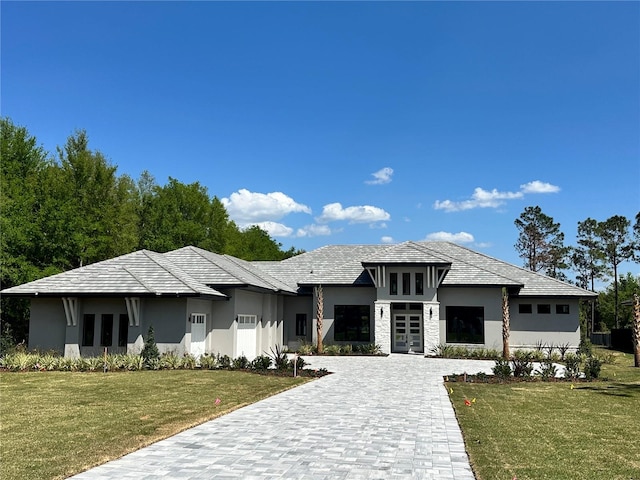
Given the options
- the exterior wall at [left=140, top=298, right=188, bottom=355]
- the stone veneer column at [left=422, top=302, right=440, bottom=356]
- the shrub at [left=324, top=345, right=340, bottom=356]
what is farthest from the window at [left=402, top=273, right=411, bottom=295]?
the exterior wall at [left=140, top=298, right=188, bottom=355]

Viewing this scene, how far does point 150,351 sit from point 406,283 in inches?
610

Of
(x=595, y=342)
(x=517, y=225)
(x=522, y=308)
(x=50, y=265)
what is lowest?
(x=595, y=342)

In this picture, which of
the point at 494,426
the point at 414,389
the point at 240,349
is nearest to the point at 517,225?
the point at 240,349

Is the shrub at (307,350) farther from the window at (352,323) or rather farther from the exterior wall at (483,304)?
the exterior wall at (483,304)

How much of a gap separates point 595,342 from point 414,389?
4058 cm

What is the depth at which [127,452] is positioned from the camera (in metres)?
8.11

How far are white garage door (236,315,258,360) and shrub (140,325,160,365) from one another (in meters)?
4.92

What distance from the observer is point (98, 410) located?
1162 cm

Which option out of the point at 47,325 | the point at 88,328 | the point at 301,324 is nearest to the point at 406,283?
the point at 301,324

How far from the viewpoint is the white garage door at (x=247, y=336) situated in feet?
81.9

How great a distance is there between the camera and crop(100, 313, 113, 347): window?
22.0 m

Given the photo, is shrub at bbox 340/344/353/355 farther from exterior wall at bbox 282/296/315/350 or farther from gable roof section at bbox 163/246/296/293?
gable roof section at bbox 163/246/296/293

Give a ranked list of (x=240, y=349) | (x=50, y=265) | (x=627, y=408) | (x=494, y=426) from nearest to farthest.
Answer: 1. (x=494, y=426)
2. (x=627, y=408)
3. (x=240, y=349)
4. (x=50, y=265)

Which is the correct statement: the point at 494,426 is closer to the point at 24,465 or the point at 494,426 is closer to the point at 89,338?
the point at 24,465
